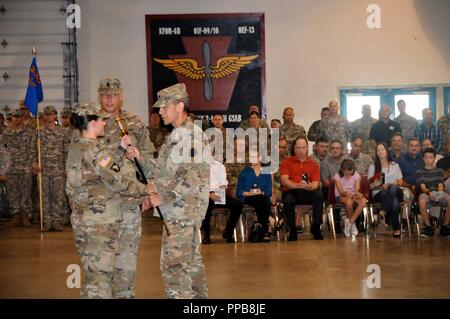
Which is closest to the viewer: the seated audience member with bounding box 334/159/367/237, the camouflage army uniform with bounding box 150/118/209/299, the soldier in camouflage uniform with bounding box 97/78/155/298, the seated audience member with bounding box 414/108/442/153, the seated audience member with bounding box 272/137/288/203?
the camouflage army uniform with bounding box 150/118/209/299

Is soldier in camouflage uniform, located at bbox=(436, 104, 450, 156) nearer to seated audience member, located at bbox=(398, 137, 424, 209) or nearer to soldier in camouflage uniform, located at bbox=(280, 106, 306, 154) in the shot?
seated audience member, located at bbox=(398, 137, 424, 209)

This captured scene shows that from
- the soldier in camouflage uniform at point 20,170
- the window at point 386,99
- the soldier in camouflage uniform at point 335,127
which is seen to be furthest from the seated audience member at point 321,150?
the soldier in camouflage uniform at point 20,170

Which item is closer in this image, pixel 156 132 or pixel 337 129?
pixel 337 129

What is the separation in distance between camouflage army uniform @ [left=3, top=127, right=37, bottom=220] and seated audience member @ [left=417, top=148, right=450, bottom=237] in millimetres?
5618

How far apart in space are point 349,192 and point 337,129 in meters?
2.26

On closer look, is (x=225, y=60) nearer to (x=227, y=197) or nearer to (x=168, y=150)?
(x=227, y=197)

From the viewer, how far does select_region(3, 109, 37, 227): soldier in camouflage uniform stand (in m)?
12.4

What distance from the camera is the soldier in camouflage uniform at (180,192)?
18.1 feet

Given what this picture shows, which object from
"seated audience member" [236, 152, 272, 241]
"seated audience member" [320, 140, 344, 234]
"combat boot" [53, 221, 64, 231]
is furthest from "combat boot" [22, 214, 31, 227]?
"seated audience member" [320, 140, 344, 234]

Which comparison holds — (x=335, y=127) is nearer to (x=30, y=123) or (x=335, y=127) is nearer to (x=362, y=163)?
(x=362, y=163)

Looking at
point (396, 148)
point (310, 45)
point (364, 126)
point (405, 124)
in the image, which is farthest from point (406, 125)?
point (310, 45)

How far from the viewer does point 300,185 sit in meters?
10.3

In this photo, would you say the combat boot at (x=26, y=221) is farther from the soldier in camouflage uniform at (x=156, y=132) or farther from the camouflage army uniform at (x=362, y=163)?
the camouflage army uniform at (x=362, y=163)

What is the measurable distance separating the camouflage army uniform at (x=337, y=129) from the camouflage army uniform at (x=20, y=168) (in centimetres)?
432
